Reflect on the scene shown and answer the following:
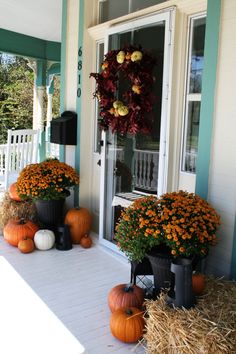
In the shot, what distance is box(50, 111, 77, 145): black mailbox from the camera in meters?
4.32

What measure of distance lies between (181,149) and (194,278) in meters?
1.14

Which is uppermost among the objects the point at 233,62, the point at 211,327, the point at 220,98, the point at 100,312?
the point at 233,62

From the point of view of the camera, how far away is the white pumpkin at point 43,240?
3.85 metres

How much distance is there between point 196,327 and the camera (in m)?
1.86

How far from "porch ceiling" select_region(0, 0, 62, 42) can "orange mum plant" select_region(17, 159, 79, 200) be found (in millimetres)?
2477

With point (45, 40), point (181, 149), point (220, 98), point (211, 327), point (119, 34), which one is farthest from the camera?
point (45, 40)

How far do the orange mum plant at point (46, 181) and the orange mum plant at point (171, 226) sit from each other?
1554 millimetres

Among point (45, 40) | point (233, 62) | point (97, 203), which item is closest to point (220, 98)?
point (233, 62)

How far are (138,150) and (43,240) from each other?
1.37 m

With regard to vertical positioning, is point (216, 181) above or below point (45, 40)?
below

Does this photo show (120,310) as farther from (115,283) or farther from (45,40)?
(45,40)

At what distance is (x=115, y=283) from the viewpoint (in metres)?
3.19

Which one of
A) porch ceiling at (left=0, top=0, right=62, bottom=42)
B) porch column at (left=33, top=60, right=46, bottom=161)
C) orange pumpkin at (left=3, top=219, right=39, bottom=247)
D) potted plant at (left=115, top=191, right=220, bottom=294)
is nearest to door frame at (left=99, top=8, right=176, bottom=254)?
potted plant at (left=115, top=191, right=220, bottom=294)

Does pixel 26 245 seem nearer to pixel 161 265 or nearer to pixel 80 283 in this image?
A: pixel 80 283
